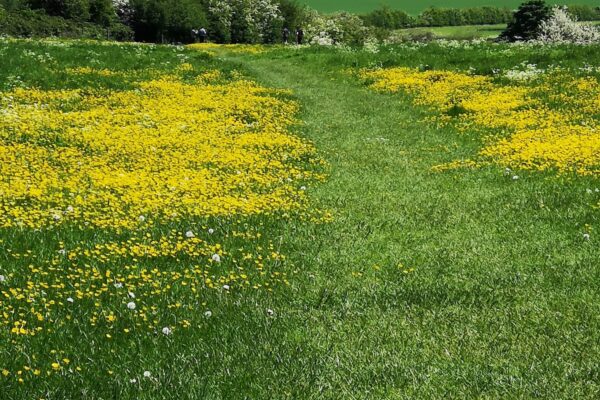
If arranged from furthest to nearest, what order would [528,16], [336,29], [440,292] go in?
[336,29] → [528,16] → [440,292]

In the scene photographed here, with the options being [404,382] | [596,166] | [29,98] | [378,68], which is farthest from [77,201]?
[378,68]

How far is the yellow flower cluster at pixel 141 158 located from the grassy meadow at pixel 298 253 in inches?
2.6

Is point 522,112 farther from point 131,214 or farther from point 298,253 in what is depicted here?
point 131,214

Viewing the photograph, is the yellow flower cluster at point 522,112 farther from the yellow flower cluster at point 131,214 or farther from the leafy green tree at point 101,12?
the leafy green tree at point 101,12

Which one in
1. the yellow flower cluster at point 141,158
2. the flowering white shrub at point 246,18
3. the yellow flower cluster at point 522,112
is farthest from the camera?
the flowering white shrub at point 246,18

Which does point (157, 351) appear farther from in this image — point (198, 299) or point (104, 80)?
point (104, 80)

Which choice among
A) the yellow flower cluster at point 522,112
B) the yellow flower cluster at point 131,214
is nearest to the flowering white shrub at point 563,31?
the yellow flower cluster at point 522,112

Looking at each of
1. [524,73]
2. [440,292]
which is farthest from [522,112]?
[440,292]

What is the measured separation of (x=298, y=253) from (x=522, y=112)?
12679 mm

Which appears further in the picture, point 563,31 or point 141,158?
point 563,31

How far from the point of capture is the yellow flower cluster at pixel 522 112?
13.3m

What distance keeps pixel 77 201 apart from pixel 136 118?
8659mm

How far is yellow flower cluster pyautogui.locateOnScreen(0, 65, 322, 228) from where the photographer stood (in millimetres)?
10086

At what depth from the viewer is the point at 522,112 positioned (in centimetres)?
1850
